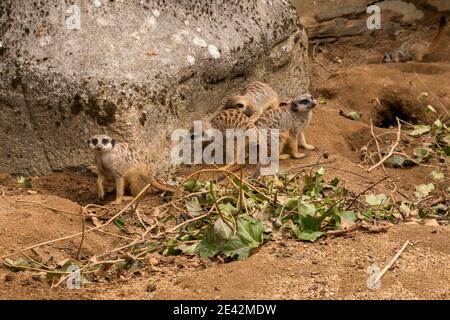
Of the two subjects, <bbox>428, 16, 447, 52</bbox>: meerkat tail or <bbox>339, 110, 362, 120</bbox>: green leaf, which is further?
<bbox>428, 16, 447, 52</bbox>: meerkat tail

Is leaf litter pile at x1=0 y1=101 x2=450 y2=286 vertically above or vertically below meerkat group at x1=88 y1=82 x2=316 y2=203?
below

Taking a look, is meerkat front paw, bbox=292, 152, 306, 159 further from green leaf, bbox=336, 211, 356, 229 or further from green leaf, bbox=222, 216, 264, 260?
green leaf, bbox=222, 216, 264, 260

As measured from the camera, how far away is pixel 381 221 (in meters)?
4.69

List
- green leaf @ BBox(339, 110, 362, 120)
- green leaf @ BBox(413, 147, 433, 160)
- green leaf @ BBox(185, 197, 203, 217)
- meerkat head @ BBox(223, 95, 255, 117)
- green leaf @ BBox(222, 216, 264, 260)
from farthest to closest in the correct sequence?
1. green leaf @ BBox(339, 110, 362, 120)
2. meerkat head @ BBox(223, 95, 255, 117)
3. green leaf @ BBox(413, 147, 433, 160)
4. green leaf @ BBox(185, 197, 203, 217)
5. green leaf @ BBox(222, 216, 264, 260)

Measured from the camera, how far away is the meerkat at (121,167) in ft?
18.5

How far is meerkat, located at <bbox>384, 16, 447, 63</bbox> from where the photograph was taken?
820cm

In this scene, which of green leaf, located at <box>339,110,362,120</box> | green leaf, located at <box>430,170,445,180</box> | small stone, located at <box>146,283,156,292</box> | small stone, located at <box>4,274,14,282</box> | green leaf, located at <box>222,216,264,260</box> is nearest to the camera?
small stone, located at <box>146,283,156,292</box>

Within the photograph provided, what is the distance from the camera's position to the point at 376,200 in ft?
16.5

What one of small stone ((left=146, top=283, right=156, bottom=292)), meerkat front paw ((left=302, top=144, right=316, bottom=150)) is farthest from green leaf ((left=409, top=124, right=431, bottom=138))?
small stone ((left=146, top=283, right=156, bottom=292))

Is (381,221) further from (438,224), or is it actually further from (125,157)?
(125,157)

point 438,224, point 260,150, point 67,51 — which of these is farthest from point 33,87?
point 438,224

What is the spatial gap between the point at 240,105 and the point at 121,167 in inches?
41.8

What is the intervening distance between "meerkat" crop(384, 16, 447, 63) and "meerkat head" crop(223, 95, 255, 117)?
2.16 metres

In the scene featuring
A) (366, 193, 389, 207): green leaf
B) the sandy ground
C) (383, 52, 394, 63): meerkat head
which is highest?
(383, 52, 394, 63): meerkat head
